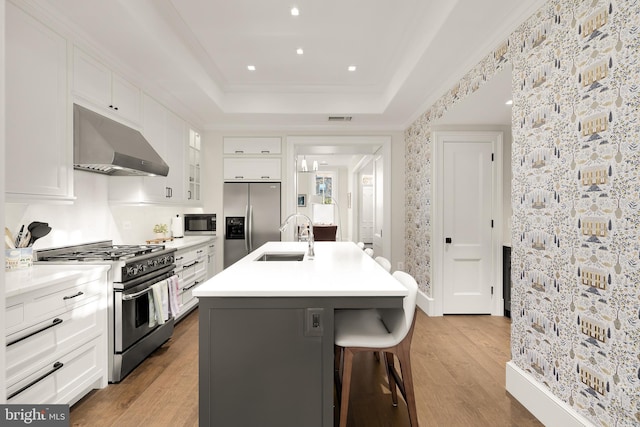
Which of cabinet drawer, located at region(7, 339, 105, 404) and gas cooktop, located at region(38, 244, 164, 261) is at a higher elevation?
gas cooktop, located at region(38, 244, 164, 261)

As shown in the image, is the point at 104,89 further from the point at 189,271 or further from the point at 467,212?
the point at 467,212

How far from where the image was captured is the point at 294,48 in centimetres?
328

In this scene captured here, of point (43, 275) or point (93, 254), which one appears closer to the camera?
point (43, 275)

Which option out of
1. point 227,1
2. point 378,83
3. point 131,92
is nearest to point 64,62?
point 131,92

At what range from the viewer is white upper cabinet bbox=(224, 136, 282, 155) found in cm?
502

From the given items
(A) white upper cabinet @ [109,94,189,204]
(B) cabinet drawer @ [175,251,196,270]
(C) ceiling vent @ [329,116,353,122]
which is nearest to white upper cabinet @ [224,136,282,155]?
(A) white upper cabinet @ [109,94,189,204]

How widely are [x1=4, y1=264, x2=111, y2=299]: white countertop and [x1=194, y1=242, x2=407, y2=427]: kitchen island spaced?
0.96 metres

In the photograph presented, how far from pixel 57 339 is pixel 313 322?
5.19ft

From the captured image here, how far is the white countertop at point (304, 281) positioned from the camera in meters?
1.58

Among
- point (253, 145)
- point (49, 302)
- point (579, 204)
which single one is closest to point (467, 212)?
point (579, 204)

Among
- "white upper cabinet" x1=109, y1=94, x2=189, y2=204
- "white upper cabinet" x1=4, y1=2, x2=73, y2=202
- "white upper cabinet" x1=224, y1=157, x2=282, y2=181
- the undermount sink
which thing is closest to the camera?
"white upper cabinet" x1=4, y1=2, x2=73, y2=202

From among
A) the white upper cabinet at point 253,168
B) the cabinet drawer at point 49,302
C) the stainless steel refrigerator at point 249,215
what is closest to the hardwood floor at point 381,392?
the cabinet drawer at point 49,302

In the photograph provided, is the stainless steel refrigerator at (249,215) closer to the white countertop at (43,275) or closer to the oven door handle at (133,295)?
the oven door handle at (133,295)

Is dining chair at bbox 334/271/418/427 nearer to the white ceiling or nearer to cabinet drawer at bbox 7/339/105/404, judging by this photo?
cabinet drawer at bbox 7/339/105/404
